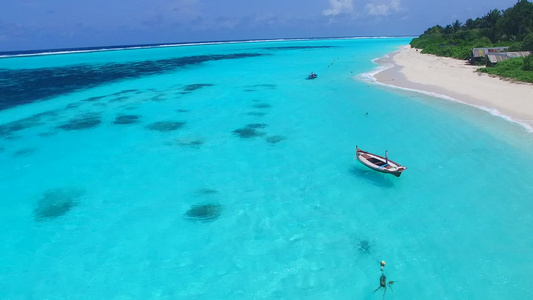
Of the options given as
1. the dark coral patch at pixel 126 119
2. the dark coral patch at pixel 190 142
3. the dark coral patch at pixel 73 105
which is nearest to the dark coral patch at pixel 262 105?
the dark coral patch at pixel 190 142

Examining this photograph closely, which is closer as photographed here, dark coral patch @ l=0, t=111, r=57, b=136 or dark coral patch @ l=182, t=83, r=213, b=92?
dark coral patch @ l=0, t=111, r=57, b=136

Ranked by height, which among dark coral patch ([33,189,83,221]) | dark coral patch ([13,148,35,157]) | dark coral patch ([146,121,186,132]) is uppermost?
dark coral patch ([146,121,186,132])

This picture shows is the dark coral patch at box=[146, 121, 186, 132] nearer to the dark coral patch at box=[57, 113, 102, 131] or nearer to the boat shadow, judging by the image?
the dark coral patch at box=[57, 113, 102, 131]

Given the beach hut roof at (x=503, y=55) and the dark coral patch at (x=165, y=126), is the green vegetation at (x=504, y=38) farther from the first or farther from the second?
the dark coral patch at (x=165, y=126)

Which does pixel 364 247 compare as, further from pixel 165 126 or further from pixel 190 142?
pixel 165 126

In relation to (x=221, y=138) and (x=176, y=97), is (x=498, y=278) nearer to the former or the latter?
(x=221, y=138)

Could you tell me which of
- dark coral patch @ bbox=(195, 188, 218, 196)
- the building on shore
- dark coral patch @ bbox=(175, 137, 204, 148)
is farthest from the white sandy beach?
dark coral patch @ bbox=(175, 137, 204, 148)
